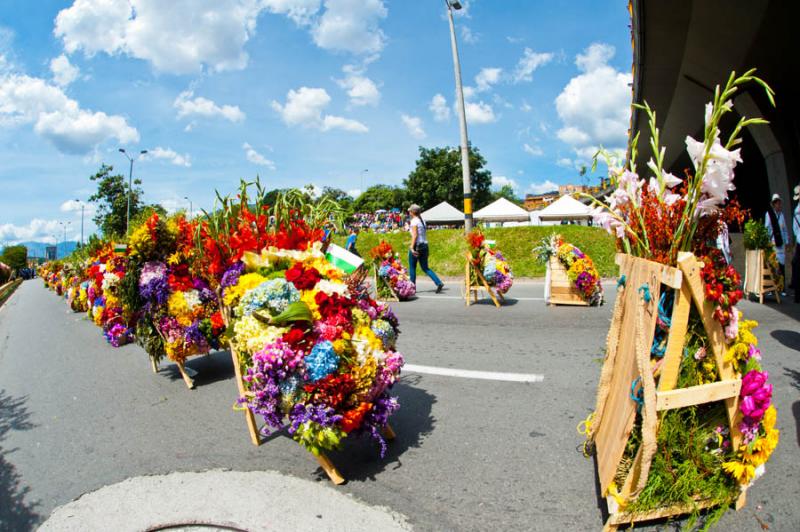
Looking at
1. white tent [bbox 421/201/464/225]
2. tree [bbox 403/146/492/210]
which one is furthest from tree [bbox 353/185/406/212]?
white tent [bbox 421/201/464/225]

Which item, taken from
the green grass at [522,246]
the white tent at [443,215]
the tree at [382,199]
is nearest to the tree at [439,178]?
the tree at [382,199]

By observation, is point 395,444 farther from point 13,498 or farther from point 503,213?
point 503,213

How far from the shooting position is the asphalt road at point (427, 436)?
9.07ft

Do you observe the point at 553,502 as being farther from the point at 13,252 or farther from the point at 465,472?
the point at 13,252

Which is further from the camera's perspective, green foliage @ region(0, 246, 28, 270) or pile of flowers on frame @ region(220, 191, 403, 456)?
green foliage @ region(0, 246, 28, 270)

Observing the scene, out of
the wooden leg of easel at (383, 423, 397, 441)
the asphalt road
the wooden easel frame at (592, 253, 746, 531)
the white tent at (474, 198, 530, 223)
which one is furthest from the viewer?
the white tent at (474, 198, 530, 223)

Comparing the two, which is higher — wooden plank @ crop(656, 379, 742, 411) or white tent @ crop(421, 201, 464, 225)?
white tent @ crop(421, 201, 464, 225)

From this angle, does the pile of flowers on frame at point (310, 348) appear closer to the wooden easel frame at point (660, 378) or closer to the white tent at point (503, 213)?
the wooden easel frame at point (660, 378)

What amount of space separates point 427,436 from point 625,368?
5.69ft

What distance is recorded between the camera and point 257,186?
13.4 ft

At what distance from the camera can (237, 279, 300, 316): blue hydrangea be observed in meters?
3.04

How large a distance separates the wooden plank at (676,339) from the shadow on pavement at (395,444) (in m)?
1.88

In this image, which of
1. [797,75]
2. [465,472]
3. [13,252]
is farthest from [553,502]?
[13,252]

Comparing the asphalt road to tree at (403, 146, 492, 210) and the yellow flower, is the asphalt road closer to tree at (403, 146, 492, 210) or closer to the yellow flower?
the yellow flower
